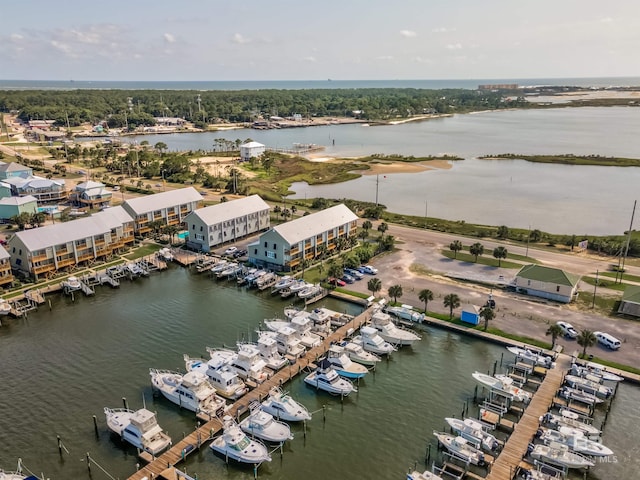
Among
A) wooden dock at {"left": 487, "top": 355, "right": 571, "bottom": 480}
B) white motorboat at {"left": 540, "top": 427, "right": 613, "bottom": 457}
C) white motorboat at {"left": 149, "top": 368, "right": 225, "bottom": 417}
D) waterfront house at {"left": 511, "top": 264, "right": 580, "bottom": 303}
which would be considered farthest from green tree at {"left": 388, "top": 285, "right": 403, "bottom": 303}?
white motorboat at {"left": 149, "top": 368, "right": 225, "bottom": 417}

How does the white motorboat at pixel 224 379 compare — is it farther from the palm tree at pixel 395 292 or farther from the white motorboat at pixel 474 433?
the palm tree at pixel 395 292

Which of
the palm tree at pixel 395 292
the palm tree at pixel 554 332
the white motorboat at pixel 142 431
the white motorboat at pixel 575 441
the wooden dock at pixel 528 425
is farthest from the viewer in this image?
the palm tree at pixel 395 292

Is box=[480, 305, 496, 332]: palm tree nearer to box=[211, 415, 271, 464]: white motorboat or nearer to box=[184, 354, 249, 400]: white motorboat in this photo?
box=[184, 354, 249, 400]: white motorboat

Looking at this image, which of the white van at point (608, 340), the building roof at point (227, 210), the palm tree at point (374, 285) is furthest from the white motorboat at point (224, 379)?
the white van at point (608, 340)

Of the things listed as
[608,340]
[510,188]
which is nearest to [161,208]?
[608,340]

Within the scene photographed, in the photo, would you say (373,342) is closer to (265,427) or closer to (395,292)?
(395,292)
